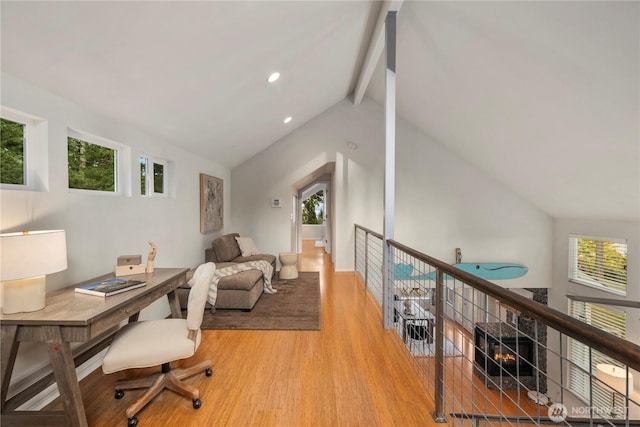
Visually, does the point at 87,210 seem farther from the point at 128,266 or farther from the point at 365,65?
the point at 365,65

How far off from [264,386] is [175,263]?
227 cm

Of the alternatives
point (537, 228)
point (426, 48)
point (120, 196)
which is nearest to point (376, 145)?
point (426, 48)

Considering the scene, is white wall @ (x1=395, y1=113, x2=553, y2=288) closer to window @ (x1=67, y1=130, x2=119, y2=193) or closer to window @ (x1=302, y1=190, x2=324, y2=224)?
window @ (x1=67, y1=130, x2=119, y2=193)

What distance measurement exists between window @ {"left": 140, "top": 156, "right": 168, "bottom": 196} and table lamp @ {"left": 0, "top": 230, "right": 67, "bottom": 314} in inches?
71.9

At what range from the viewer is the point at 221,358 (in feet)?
8.84

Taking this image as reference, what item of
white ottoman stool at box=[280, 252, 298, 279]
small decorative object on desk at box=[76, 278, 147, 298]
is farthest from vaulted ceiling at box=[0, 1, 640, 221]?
white ottoman stool at box=[280, 252, 298, 279]

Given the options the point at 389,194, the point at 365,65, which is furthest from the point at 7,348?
the point at 365,65

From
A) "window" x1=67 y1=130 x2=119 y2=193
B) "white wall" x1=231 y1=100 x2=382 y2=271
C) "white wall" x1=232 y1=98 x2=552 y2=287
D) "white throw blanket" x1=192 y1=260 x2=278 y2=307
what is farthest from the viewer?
"white wall" x1=232 y1=98 x2=552 y2=287

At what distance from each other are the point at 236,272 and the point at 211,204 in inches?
64.5

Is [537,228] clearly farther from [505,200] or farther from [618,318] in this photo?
[618,318]

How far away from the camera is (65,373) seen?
5.25ft

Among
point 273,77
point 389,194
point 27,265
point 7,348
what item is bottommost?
point 7,348

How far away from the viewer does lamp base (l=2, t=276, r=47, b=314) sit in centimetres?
163

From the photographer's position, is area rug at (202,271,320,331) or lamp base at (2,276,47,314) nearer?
lamp base at (2,276,47,314)
